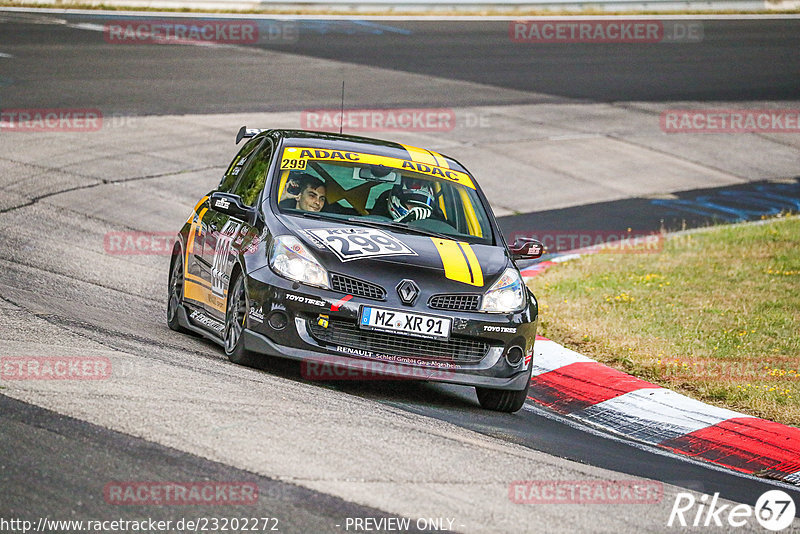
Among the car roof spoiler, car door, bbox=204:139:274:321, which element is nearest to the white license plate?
car door, bbox=204:139:274:321

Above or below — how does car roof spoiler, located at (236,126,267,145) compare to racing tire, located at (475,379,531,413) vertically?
above

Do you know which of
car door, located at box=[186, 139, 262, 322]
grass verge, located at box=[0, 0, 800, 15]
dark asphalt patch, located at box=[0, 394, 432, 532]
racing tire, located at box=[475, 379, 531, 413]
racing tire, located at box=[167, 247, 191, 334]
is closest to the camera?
dark asphalt patch, located at box=[0, 394, 432, 532]

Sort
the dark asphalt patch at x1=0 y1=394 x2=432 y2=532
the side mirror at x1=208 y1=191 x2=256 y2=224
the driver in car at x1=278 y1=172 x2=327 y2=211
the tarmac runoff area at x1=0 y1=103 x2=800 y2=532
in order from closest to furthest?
the dark asphalt patch at x1=0 y1=394 x2=432 y2=532
the tarmac runoff area at x1=0 y1=103 x2=800 y2=532
the side mirror at x1=208 y1=191 x2=256 y2=224
the driver in car at x1=278 y1=172 x2=327 y2=211

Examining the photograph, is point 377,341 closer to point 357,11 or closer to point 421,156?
point 421,156

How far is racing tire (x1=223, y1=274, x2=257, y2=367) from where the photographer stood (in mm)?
7875

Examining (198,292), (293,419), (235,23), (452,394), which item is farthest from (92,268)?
(235,23)

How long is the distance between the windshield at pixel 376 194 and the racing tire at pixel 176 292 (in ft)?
4.43

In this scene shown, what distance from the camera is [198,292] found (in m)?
9.04

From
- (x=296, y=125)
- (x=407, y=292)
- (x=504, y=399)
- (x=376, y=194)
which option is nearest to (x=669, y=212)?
(x=296, y=125)

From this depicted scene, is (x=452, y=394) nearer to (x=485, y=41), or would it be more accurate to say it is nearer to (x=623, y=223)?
(x=623, y=223)

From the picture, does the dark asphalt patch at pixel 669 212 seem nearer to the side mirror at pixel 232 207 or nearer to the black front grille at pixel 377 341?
the side mirror at pixel 232 207

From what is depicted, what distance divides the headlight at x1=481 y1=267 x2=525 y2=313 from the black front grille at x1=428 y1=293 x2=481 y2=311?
0.06m

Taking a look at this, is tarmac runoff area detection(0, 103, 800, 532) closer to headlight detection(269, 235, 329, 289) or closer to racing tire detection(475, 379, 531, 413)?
headlight detection(269, 235, 329, 289)

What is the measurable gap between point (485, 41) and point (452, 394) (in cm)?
2126
